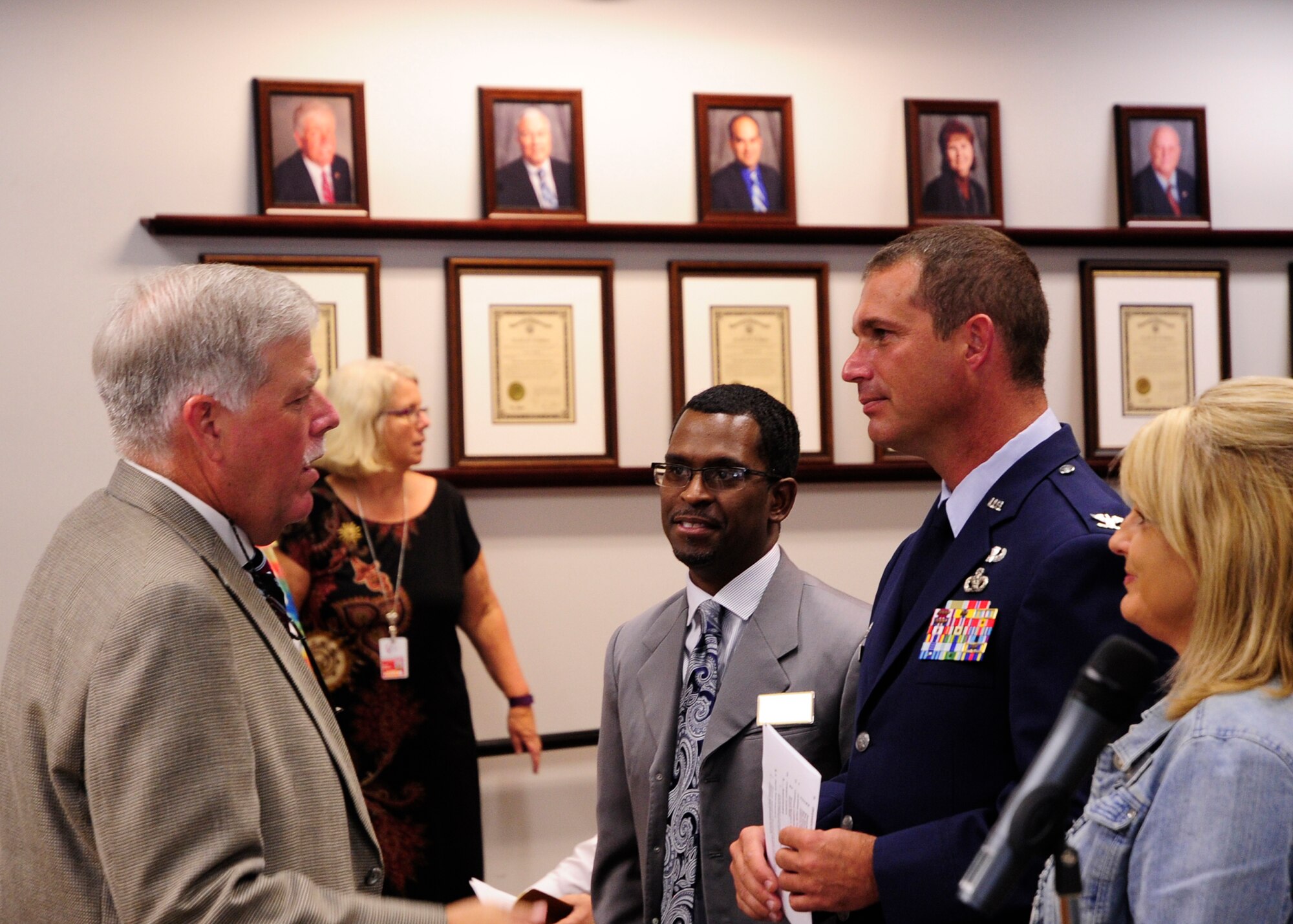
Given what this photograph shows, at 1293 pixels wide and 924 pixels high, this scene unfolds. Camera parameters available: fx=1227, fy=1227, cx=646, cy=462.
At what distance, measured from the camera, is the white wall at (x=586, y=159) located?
4008mm

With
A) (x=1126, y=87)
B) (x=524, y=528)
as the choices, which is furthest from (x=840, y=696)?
(x=1126, y=87)

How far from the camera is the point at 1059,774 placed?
105cm

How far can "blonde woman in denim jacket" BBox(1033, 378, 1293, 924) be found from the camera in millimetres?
1277

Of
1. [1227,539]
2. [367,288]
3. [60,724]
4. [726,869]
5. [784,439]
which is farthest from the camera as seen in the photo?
[367,288]

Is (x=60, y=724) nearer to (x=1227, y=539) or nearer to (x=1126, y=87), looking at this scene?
(x=1227, y=539)

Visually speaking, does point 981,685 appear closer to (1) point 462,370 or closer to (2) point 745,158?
(1) point 462,370

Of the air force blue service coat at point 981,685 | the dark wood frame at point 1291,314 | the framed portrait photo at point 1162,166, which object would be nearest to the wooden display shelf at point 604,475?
the framed portrait photo at point 1162,166

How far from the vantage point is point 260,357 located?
173 centimetres

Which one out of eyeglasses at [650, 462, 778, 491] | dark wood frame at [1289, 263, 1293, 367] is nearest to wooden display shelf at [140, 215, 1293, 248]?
dark wood frame at [1289, 263, 1293, 367]

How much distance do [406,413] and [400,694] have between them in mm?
890

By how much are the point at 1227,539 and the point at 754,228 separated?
123 inches

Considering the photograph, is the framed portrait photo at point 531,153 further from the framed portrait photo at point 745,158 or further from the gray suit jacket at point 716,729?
the gray suit jacket at point 716,729

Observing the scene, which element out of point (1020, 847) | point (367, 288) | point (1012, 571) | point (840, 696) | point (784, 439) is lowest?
point (840, 696)

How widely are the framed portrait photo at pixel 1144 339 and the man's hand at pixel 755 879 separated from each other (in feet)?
9.92
